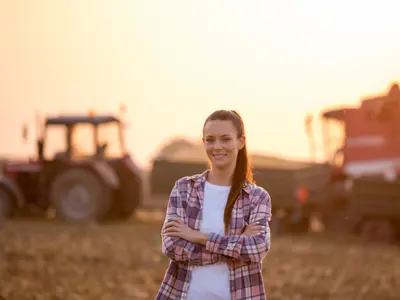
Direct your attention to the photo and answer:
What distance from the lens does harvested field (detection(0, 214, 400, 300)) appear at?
289 inches

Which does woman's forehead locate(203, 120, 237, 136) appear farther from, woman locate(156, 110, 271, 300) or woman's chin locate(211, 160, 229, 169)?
woman's chin locate(211, 160, 229, 169)

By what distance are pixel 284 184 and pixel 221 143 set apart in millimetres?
11157

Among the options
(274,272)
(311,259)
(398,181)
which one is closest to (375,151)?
(398,181)

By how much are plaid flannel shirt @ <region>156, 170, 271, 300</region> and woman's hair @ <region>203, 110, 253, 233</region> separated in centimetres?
3

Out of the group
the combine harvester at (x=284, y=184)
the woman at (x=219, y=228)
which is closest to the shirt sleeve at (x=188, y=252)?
the woman at (x=219, y=228)

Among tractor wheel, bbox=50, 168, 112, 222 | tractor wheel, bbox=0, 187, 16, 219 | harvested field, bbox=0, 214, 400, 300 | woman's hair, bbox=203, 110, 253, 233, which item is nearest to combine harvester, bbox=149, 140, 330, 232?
harvested field, bbox=0, 214, 400, 300

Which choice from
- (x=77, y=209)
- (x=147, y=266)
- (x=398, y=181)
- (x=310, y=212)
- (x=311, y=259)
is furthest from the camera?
(x=77, y=209)

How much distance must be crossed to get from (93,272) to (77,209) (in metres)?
7.52

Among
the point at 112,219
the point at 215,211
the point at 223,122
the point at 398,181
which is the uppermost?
the point at 223,122

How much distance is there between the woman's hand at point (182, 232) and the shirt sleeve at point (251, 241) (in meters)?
0.04

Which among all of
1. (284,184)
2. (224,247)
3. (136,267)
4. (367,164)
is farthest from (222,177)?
(284,184)

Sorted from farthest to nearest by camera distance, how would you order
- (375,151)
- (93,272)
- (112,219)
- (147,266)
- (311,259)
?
(112,219)
(375,151)
(311,259)
(147,266)
(93,272)

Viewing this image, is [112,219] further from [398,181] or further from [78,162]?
[398,181]

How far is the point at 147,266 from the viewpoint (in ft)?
30.4
